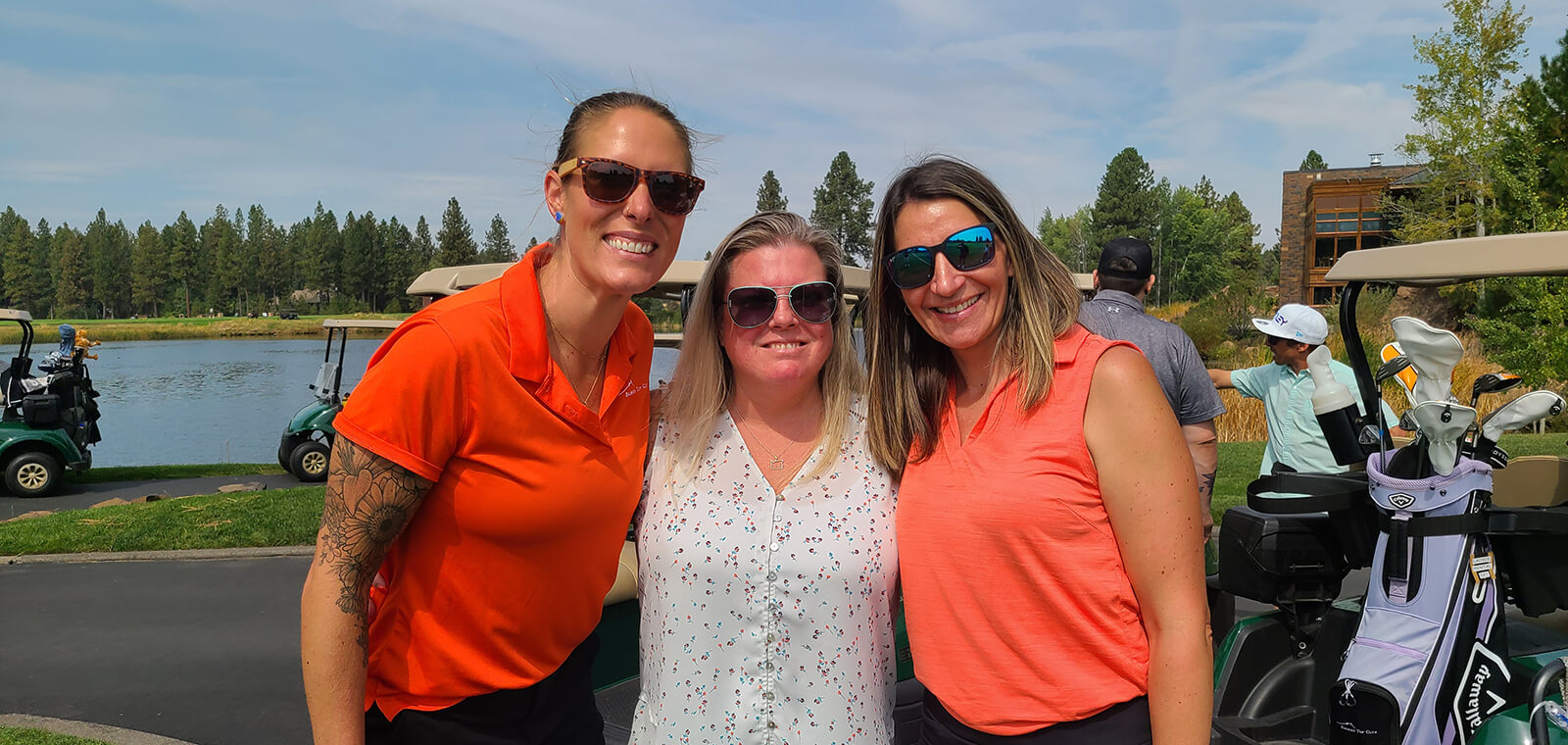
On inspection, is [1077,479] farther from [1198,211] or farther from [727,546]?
[1198,211]

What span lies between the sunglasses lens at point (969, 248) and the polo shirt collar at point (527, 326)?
2.39 feet

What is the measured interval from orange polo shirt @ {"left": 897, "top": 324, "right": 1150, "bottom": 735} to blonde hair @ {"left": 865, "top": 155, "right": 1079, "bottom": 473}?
10cm

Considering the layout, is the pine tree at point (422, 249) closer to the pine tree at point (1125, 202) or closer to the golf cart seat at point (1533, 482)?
the pine tree at point (1125, 202)

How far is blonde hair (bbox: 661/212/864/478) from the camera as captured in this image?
212 cm

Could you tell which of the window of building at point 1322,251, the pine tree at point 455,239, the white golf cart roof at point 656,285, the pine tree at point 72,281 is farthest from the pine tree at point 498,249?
the pine tree at point 72,281

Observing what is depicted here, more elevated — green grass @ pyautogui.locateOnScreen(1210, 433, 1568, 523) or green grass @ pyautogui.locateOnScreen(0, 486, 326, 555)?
green grass @ pyautogui.locateOnScreen(1210, 433, 1568, 523)

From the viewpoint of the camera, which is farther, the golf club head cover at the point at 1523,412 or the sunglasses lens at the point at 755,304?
the golf club head cover at the point at 1523,412

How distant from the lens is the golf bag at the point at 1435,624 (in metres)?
2.66

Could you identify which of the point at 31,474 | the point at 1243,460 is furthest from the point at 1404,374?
the point at 31,474

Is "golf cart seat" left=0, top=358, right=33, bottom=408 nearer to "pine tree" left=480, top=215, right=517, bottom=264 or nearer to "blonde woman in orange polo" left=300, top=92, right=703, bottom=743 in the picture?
"pine tree" left=480, top=215, right=517, bottom=264

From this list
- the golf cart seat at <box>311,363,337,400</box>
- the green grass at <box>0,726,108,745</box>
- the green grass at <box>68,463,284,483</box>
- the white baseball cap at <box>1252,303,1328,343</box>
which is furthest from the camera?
the green grass at <box>68,463,284,483</box>

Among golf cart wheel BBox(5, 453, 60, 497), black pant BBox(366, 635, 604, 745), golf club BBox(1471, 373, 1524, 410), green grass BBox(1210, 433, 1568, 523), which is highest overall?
golf club BBox(1471, 373, 1524, 410)

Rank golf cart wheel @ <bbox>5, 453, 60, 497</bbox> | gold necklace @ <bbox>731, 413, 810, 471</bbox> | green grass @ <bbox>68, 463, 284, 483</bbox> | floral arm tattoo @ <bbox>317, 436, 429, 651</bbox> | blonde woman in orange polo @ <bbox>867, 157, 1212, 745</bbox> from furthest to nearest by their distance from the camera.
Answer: green grass @ <bbox>68, 463, 284, 483</bbox>, golf cart wheel @ <bbox>5, 453, 60, 497</bbox>, gold necklace @ <bbox>731, 413, 810, 471</bbox>, blonde woman in orange polo @ <bbox>867, 157, 1212, 745</bbox>, floral arm tattoo @ <bbox>317, 436, 429, 651</bbox>

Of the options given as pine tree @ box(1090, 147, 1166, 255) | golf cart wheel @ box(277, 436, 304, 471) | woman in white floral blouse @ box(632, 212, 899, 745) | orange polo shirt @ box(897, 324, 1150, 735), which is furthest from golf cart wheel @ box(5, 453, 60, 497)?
pine tree @ box(1090, 147, 1166, 255)
